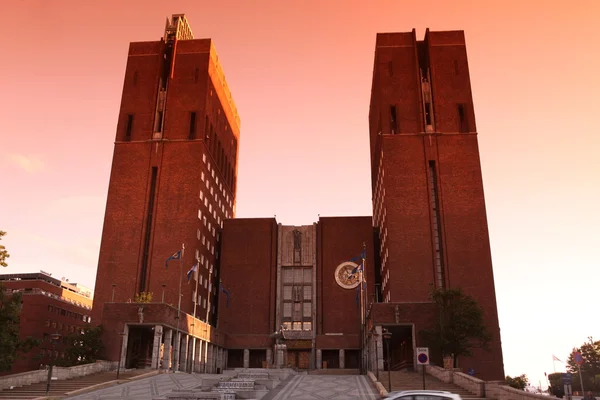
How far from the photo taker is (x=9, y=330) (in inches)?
1545

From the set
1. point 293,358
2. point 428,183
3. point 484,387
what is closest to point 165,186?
point 293,358

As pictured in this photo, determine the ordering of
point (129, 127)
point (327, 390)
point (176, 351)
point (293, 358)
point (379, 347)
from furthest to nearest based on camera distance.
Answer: point (293, 358), point (129, 127), point (176, 351), point (379, 347), point (327, 390)

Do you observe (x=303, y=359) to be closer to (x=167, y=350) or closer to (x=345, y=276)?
(x=345, y=276)

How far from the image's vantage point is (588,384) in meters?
106

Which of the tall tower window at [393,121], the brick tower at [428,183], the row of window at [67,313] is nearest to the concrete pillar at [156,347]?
the brick tower at [428,183]

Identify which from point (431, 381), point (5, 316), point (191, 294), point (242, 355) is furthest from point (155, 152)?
point (431, 381)

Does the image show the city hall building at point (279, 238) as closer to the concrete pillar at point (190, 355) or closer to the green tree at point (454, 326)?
the concrete pillar at point (190, 355)

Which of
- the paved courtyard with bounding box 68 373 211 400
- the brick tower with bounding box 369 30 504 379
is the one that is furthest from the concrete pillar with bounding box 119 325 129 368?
the brick tower with bounding box 369 30 504 379

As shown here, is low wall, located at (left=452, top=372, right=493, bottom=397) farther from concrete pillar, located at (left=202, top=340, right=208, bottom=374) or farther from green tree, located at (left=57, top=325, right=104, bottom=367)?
concrete pillar, located at (left=202, top=340, right=208, bottom=374)

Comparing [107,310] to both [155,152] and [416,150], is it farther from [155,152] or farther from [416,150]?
[416,150]

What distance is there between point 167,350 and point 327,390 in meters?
29.7

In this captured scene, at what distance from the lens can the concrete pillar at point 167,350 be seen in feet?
203

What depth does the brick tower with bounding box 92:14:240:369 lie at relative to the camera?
7962 cm

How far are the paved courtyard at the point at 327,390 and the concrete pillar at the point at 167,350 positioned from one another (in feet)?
65.8
